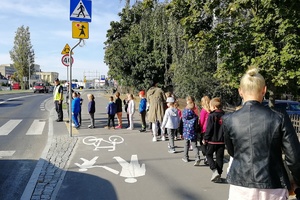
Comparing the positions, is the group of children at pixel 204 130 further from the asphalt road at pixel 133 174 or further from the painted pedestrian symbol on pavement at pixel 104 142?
the painted pedestrian symbol on pavement at pixel 104 142

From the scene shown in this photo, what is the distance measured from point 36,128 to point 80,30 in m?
5.10

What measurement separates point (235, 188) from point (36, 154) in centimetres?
667

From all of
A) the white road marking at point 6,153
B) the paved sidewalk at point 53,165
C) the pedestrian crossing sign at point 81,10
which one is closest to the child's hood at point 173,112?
the paved sidewalk at point 53,165

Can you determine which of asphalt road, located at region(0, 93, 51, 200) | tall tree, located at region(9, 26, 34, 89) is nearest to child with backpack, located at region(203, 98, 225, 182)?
asphalt road, located at region(0, 93, 51, 200)

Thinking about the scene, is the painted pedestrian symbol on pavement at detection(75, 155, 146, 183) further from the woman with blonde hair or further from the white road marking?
the woman with blonde hair

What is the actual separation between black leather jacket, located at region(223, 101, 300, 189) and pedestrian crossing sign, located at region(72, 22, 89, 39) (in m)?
7.61

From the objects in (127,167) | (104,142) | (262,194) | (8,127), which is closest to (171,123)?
(127,167)

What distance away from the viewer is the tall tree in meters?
81.1

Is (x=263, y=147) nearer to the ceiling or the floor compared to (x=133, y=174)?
nearer to the ceiling

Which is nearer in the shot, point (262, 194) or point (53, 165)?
point (262, 194)

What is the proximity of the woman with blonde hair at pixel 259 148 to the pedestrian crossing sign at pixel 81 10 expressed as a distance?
756 centimetres

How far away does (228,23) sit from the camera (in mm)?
6941

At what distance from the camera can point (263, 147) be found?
2438 millimetres

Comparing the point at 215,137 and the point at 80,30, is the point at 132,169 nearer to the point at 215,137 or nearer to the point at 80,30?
the point at 215,137
